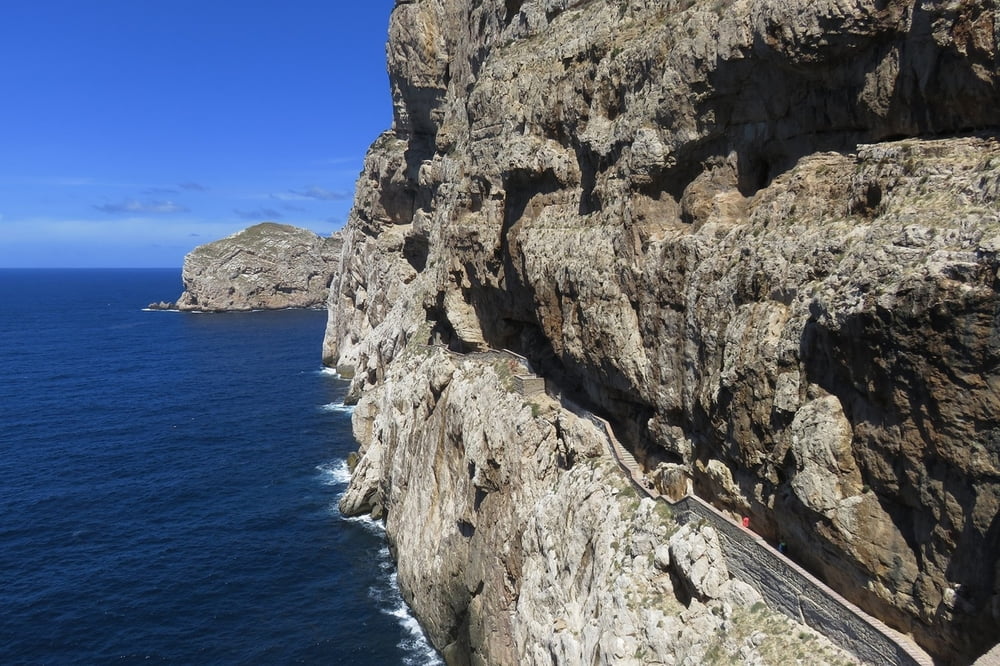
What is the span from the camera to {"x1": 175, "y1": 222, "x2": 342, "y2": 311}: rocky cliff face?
7598 inches

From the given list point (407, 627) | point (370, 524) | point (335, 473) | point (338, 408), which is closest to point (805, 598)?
point (407, 627)

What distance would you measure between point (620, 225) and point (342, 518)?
3859cm

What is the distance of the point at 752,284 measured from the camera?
A: 81.1ft

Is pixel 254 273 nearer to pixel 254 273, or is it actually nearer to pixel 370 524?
pixel 254 273

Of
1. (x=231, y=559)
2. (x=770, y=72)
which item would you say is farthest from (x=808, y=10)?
(x=231, y=559)

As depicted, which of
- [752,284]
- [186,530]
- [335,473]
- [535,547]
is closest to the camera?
[752,284]

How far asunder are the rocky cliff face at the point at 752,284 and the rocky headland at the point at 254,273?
6105 inches

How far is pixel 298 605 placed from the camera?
153ft

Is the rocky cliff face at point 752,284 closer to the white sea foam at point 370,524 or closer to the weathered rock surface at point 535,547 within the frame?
the weathered rock surface at point 535,547

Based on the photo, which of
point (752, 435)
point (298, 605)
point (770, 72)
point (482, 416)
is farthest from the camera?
point (298, 605)

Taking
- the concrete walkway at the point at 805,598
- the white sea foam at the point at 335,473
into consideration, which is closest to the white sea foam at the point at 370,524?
the white sea foam at the point at 335,473

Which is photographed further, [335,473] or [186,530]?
[335,473]

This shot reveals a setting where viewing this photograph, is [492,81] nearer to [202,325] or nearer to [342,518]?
[342,518]

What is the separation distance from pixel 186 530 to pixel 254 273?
483 feet
